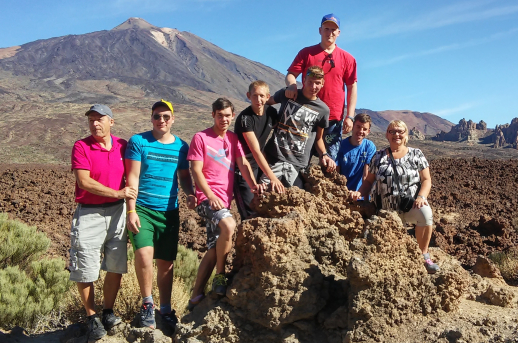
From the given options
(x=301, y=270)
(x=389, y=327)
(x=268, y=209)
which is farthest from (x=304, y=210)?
(x=389, y=327)

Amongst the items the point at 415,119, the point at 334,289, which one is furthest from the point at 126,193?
the point at 415,119

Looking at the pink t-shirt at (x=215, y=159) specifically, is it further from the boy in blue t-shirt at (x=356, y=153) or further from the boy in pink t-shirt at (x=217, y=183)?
the boy in blue t-shirt at (x=356, y=153)

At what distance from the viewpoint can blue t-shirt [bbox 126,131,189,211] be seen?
3.07m

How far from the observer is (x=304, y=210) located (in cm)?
324

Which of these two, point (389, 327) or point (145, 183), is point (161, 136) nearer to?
point (145, 183)

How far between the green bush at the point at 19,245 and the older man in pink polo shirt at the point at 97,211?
3.03 metres

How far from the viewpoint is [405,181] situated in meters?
3.22

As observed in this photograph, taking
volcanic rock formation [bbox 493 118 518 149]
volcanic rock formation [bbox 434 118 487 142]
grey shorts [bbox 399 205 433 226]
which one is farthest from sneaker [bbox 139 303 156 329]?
volcanic rock formation [bbox 434 118 487 142]

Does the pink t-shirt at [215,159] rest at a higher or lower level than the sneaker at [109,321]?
higher

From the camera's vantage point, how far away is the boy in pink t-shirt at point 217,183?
9.77ft

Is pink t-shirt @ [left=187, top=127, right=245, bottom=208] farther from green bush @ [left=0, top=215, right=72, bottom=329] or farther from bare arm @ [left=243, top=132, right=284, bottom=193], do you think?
green bush @ [left=0, top=215, right=72, bottom=329]

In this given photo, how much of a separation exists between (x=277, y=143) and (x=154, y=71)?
316 ft

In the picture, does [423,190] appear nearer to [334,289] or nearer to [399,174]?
[399,174]

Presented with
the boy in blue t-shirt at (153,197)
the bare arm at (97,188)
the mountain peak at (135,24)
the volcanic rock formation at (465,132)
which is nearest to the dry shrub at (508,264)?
the boy in blue t-shirt at (153,197)
